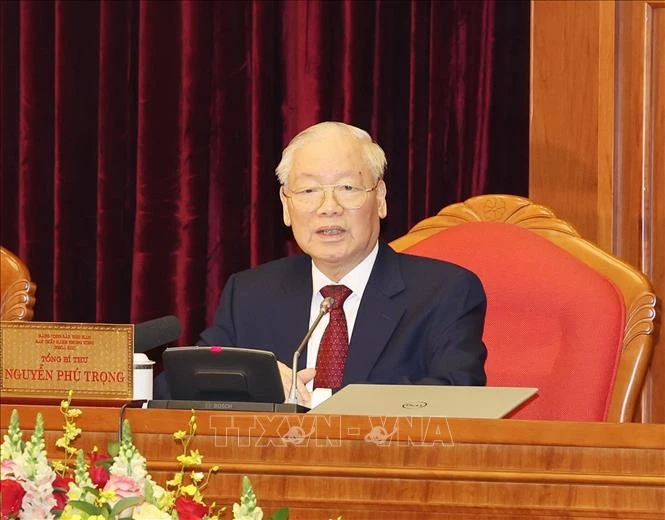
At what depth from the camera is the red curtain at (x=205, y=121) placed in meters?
3.48

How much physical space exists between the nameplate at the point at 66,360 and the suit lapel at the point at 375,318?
85cm

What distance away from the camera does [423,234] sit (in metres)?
3.03

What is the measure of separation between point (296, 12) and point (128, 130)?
651 millimetres

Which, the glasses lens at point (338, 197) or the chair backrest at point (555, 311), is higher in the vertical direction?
the glasses lens at point (338, 197)

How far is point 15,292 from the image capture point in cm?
311

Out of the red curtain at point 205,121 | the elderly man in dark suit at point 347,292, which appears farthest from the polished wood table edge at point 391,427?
the red curtain at point 205,121

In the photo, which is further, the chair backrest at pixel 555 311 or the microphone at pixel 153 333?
the chair backrest at pixel 555 311

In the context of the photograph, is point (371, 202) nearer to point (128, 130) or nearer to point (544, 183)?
point (544, 183)

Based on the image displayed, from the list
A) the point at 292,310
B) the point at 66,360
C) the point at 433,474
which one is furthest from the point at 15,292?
the point at 433,474

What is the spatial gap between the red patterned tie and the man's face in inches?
5.1

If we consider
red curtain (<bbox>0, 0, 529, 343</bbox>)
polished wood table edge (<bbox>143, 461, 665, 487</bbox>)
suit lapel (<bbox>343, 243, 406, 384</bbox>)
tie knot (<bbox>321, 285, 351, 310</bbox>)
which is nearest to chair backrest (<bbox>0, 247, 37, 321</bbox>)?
red curtain (<bbox>0, 0, 529, 343</bbox>)

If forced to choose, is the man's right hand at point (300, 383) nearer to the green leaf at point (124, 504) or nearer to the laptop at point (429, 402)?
the laptop at point (429, 402)

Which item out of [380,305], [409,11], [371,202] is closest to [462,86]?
[409,11]

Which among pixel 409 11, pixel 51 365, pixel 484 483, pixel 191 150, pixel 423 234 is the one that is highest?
pixel 409 11
